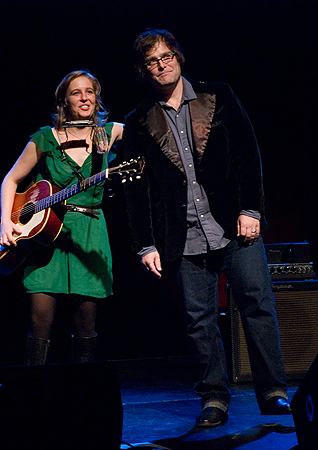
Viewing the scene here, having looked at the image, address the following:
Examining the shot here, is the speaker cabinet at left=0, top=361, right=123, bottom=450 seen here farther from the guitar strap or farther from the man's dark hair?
the man's dark hair

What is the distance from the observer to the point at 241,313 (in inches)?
99.3

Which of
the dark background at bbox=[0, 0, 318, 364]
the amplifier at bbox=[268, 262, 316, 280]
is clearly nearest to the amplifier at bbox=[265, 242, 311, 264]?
the amplifier at bbox=[268, 262, 316, 280]

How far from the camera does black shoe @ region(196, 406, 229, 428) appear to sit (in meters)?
2.46

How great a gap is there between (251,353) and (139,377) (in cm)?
150

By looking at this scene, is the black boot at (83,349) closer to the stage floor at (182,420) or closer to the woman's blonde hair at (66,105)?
the stage floor at (182,420)

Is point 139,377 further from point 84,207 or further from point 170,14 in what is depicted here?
point 170,14

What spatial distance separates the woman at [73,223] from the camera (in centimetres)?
267

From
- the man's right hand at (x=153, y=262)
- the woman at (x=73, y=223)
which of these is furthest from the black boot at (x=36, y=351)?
the man's right hand at (x=153, y=262)

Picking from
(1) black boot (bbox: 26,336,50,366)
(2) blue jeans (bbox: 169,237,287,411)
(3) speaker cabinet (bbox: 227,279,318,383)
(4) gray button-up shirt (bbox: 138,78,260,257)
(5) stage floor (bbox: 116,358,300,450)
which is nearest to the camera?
(5) stage floor (bbox: 116,358,300,450)

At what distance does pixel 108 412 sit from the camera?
1697mm

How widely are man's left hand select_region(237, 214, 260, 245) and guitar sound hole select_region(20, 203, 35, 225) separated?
1.07 meters

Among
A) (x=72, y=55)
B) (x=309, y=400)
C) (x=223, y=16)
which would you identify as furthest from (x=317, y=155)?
(x=309, y=400)

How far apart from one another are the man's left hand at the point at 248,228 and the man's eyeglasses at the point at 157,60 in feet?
2.64

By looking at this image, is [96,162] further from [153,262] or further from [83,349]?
[83,349]
